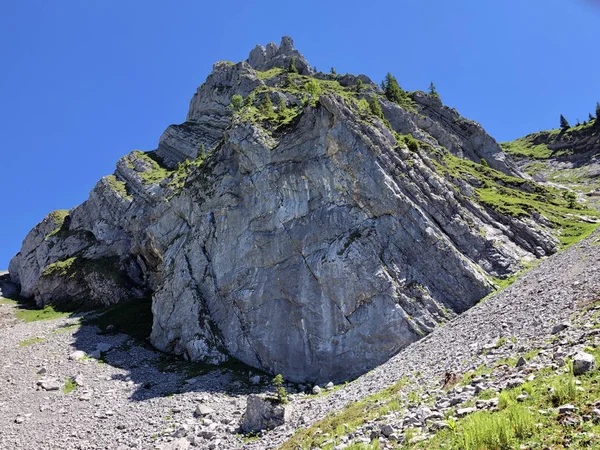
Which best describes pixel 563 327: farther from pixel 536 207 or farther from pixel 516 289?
pixel 536 207

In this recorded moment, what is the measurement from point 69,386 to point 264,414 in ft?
87.1

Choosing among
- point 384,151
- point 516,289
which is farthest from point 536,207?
point 516,289

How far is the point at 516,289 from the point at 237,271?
1293 inches

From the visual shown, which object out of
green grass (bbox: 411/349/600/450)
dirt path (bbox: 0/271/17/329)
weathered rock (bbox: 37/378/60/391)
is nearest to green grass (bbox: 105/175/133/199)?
dirt path (bbox: 0/271/17/329)

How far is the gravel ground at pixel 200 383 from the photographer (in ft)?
77.7

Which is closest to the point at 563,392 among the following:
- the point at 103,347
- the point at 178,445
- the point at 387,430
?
the point at 387,430

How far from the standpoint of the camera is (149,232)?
72250mm

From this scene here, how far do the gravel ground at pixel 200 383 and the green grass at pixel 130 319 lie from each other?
434 inches

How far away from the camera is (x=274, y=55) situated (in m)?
151

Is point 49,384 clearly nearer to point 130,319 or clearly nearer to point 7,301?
point 130,319

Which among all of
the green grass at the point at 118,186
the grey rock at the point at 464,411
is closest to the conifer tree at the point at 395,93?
the green grass at the point at 118,186

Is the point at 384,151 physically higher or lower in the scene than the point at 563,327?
higher

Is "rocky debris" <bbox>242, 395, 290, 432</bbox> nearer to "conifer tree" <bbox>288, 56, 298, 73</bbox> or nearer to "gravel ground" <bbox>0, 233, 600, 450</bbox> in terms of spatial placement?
"gravel ground" <bbox>0, 233, 600, 450</bbox>

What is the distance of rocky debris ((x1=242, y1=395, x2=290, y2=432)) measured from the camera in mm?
27172
